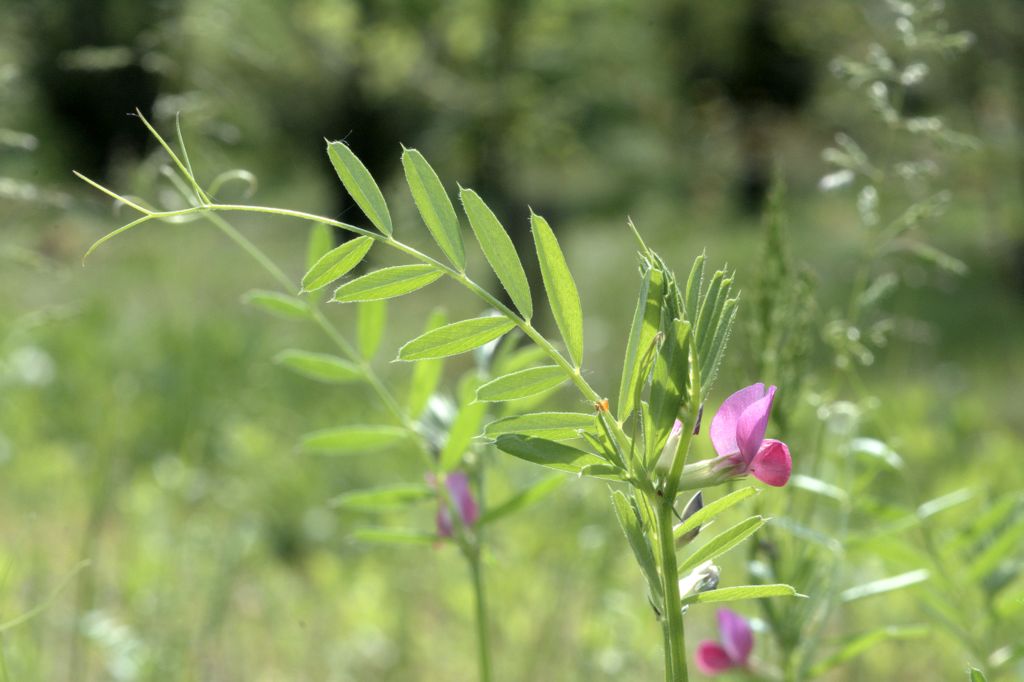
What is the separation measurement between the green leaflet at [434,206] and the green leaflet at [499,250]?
1.0 inches

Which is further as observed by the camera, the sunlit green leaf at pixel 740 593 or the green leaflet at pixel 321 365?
the green leaflet at pixel 321 365

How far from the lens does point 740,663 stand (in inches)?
25.3

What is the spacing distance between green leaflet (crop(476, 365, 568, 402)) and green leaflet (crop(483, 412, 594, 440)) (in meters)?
0.01

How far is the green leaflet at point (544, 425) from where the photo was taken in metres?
0.44

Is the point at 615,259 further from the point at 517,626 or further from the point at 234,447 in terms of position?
the point at 517,626

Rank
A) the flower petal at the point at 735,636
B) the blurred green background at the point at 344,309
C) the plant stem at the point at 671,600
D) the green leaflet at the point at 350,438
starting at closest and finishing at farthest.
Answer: the plant stem at the point at 671,600 → the flower petal at the point at 735,636 → the green leaflet at the point at 350,438 → the blurred green background at the point at 344,309

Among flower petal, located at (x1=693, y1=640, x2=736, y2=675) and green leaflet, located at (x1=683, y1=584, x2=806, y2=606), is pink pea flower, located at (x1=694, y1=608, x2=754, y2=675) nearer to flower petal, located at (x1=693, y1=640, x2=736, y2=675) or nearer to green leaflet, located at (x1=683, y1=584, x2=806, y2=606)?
flower petal, located at (x1=693, y1=640, x2=736, y2=675)

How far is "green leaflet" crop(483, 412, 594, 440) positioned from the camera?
44cm

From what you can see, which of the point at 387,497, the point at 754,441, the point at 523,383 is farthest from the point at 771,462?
the point at 387,497

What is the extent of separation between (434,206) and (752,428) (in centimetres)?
18

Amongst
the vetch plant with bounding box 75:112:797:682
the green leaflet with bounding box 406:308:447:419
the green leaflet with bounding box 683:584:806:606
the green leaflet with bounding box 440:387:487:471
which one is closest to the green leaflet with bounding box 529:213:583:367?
the vetch plant with bounding box 75:112:797:682

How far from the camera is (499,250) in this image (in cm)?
47

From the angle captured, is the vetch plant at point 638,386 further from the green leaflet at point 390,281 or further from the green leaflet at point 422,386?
the green leaflet at point 422,386

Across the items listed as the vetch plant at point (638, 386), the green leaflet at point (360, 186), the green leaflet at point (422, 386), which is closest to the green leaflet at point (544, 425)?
the vetch plant at point (638, 386)
